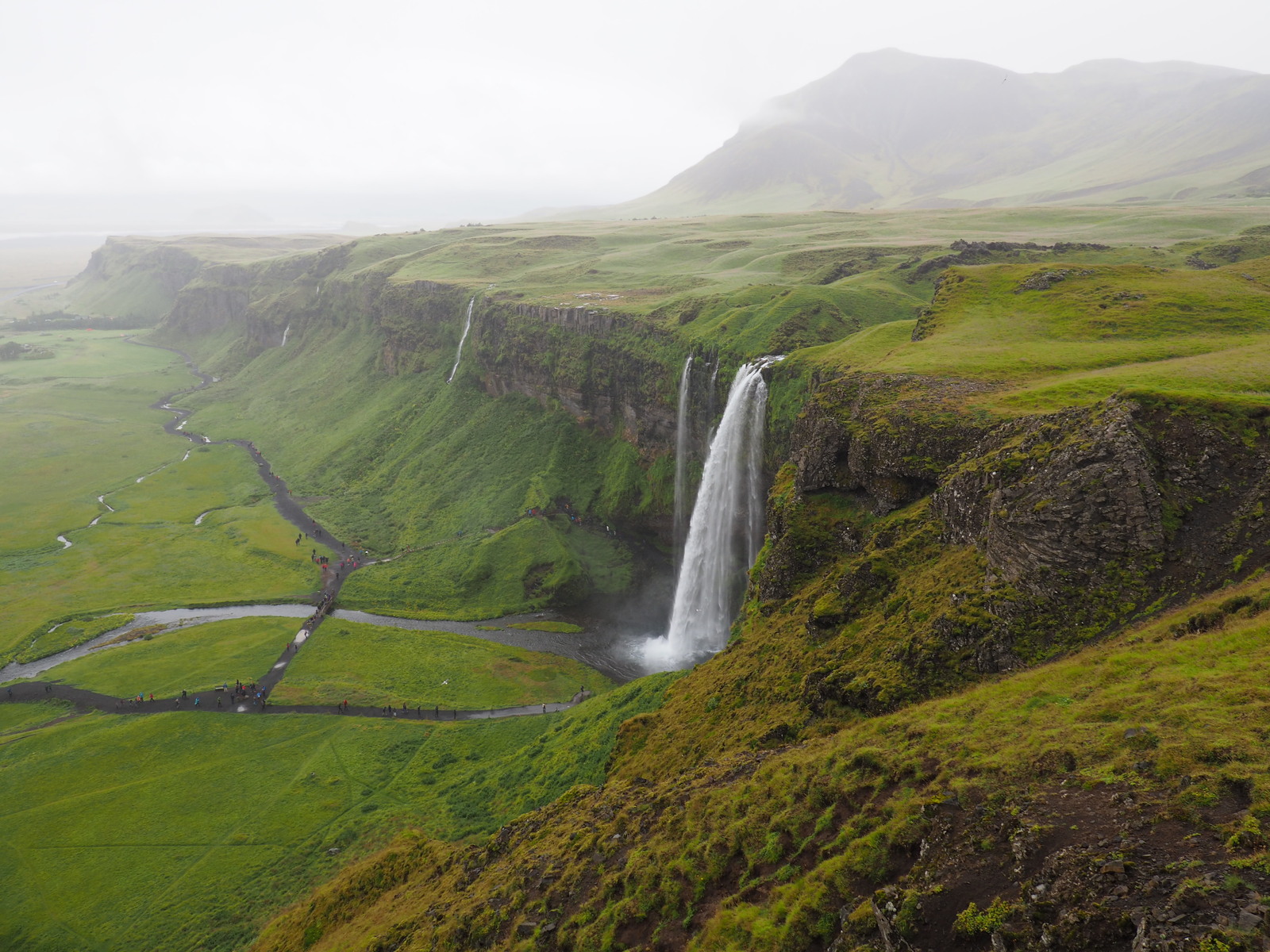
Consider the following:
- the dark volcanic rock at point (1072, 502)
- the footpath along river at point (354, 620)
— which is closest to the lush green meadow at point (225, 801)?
the footpath along river at point (354, 620)

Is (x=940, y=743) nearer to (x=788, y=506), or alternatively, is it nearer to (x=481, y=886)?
(x=481, y=886)

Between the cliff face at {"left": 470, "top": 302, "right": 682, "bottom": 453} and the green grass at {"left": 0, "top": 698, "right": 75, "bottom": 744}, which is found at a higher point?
the cliff face at {"left": 470, "top": 302, "right": 682, "bottom": 453}

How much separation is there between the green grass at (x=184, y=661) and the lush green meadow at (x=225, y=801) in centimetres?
401

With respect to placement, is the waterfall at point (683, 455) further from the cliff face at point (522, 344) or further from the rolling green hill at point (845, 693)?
the cliff face at point (522, 344)

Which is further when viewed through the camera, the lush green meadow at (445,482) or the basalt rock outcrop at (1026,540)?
the lush green meadow at (445,482)

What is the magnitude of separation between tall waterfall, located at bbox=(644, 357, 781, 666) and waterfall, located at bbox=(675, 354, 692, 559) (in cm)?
1105

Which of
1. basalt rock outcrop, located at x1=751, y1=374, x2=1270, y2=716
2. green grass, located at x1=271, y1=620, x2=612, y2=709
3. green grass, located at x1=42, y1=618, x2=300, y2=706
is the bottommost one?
green grass, located at x1=271, y1=620, x2=612, y2=709

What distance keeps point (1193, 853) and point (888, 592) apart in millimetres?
16123

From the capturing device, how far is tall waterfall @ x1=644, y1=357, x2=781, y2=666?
52125 mm

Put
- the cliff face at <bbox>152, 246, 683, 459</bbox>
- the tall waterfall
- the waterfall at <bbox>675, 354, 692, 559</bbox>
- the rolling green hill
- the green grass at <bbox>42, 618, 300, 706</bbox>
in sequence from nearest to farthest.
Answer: the rolling green hill < the green grass at <bbox>42, 618, 300, 706</bbox> < the tall waterfall < the waterfall at <bbox>675, 354, 692, 559</bbox> < the cliff face at <bbox>152, 246, 683, 459</bbox>

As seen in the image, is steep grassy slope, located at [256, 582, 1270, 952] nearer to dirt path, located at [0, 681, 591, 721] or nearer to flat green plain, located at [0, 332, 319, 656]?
dirt path, located at [0, 681, 591, 721]

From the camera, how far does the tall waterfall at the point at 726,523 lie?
52.1 metres

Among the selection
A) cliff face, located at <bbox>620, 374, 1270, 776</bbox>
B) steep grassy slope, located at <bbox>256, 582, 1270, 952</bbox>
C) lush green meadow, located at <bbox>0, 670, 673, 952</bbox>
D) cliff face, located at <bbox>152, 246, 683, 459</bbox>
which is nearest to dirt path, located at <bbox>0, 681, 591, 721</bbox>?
lush green meadow, located at <bbox>0, 670, 673, 952</bbox>

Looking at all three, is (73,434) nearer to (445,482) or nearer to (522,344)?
(445,482)
